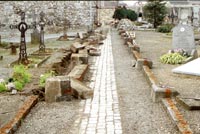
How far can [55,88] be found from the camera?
31.6 ft

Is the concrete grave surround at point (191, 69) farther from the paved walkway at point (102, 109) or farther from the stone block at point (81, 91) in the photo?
the stone block at point (81, 91)

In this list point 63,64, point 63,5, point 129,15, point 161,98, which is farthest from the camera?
point 129,15

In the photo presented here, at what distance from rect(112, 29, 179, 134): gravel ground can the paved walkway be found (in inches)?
5.5

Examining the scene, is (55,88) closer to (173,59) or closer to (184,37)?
(173,59)

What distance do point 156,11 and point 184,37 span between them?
32494 millimetres

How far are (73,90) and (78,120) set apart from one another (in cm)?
179

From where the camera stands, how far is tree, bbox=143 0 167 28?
1941 inches

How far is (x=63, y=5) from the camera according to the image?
45.9 metres

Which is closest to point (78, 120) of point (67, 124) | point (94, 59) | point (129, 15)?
point (67, 124)

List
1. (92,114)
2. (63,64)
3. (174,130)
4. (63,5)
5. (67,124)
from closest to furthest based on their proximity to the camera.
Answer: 1. (174,130)
2. (67,124)
3. (92,114)
4. (63,64)
5. (63,5)

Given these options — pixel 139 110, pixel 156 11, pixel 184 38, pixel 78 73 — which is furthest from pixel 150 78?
pixel 156 11

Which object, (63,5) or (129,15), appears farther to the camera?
(129,15)

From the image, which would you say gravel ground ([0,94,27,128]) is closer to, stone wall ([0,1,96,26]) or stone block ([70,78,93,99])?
stone block ([70,78,93,99])

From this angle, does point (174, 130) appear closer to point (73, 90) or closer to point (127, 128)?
point (127, 128)
